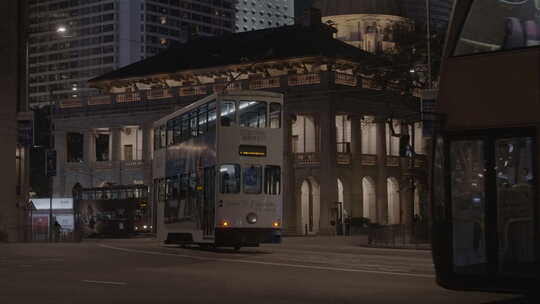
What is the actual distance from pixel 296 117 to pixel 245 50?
37.8ft

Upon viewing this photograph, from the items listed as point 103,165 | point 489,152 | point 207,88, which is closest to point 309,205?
point 207,88

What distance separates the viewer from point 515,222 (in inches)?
462

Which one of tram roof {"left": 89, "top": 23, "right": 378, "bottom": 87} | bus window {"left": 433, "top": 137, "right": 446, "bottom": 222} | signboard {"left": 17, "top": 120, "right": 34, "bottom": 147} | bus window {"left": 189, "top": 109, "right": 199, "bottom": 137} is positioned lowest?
bus window {"left": 433, "top": 137, "right": 446, "bottom": 222}

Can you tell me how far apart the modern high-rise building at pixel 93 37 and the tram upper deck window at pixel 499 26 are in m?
171

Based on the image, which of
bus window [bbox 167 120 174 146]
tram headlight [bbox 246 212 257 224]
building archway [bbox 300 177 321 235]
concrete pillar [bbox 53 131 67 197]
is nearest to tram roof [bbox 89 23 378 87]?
concrete pillar [bbox 53 131 67 197]

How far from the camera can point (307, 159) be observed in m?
68.2

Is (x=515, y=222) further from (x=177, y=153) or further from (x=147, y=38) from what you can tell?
(x=147, y=38)

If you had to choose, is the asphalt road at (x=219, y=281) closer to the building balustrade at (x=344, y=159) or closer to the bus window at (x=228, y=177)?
the bus window at (x=228, y=177)

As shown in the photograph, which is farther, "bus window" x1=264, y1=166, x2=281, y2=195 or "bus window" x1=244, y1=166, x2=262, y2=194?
"bus window" x1=264, y1=166, x2=281, y2=195

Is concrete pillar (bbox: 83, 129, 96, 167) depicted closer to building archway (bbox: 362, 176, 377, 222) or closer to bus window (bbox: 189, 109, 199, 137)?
building archway (bbox: 362, 176, 377, 222)

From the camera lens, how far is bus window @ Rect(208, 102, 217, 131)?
98.6 feet

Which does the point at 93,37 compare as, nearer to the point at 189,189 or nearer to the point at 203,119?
the point at 189,189

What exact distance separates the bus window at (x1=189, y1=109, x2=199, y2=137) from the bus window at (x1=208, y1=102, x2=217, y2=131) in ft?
4.01

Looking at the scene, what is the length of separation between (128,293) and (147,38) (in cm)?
17657
